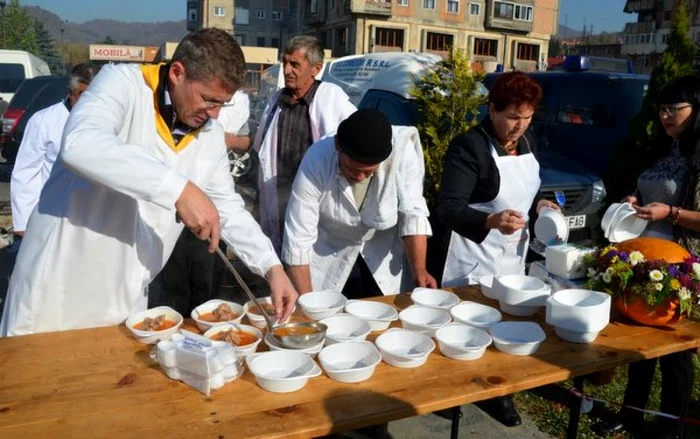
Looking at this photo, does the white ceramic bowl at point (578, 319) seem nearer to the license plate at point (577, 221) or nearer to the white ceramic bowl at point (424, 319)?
the white ceramic bowl at point (424, 319)

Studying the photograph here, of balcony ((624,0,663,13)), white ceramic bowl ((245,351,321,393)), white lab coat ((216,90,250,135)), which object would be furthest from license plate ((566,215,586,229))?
balcony ((624,0,663,13))

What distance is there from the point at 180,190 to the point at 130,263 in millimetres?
597

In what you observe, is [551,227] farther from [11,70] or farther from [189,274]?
[11,70]

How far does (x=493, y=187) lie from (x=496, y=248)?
353 mm

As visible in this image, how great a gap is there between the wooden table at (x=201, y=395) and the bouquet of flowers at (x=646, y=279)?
0.22m

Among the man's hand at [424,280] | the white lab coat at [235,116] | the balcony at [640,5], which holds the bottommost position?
the man's hand at [424,280]

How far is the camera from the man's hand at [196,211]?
167 cm

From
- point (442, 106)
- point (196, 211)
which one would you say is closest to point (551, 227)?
point (196, 211)

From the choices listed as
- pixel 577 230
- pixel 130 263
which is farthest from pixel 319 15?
pixel 130 263

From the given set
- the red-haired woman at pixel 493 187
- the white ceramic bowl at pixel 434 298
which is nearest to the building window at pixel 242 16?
the red-haired woman at pixel 493 187

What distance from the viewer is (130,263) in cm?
213

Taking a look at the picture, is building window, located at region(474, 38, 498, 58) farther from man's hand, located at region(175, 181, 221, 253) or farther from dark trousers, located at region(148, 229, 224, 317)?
man's hand, located at region(175, 181, 221, 253)

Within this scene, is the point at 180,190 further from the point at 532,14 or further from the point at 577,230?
the point at 532,14

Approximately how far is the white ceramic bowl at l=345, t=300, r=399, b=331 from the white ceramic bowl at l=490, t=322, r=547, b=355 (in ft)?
1.19
